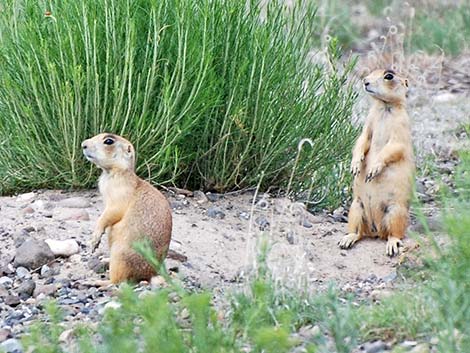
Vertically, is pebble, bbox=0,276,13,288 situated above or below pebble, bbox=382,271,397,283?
below

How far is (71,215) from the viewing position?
7.03 metres

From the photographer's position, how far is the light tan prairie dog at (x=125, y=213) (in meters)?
6.07

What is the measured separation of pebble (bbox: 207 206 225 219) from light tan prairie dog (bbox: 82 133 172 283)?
1162 millimetres

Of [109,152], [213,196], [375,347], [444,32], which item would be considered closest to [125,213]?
[109,152]

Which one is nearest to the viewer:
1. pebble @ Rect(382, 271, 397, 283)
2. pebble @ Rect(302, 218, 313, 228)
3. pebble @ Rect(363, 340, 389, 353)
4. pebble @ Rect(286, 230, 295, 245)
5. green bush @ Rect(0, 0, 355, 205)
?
pebble @ Rect(363, 340, 389, 353)

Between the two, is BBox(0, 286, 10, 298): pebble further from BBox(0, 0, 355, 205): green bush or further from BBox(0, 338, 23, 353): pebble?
BBox(0, 0, 355, 205): green bush

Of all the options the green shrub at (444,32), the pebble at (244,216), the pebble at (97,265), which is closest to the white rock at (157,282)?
the pebble at (97,265)

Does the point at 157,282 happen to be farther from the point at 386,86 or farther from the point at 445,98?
the point at 445,98

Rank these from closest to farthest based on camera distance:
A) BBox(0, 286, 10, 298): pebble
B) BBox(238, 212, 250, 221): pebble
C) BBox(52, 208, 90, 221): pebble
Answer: BBox(0, 286, 10, 298): pebble < BBox(52, 208, 90, 221): pebble < BBox(238, 212, 250, 221): pebble

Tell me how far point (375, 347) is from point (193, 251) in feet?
7.49

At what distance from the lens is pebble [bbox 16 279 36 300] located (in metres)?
6.04

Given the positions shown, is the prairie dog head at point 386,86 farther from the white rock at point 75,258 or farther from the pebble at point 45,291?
the pebble at point 45,291

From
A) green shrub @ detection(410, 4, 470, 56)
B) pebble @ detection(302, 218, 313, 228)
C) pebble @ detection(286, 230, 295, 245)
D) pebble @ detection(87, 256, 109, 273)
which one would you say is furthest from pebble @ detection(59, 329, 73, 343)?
green shrub @ detection(410, 4, 470, 56)

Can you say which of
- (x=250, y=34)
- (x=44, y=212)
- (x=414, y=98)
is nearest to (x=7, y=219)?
(x=44, y=212)
